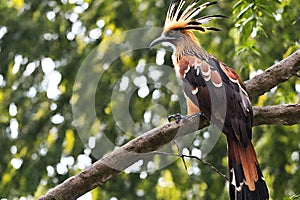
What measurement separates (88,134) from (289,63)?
193 cm

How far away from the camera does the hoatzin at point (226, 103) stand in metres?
2.50

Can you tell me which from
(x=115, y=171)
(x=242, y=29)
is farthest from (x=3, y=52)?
(x=115, y=171)

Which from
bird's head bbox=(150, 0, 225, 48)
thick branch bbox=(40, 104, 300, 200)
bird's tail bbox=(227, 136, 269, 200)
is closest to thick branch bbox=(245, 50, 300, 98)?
thick branch bbox=(40, 104, 300, 200)

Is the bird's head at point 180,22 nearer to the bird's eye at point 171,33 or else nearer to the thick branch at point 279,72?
the bird's eye at point 171,33

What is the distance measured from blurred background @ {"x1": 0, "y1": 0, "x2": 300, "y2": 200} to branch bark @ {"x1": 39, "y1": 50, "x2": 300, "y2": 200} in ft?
5.27

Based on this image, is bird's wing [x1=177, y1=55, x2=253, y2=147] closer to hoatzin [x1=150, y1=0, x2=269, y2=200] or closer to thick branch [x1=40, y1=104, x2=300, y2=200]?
hoatzin [x1=150, y1=0, x2=269, y2=200]

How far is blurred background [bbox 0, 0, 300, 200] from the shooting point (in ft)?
14.0

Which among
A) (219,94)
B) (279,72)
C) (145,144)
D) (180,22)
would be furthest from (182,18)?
(145,144)

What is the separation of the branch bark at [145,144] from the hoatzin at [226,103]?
0.08 metres

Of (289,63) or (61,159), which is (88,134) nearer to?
(61,159)

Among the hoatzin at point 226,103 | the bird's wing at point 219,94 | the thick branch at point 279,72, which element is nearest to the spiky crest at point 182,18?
the hoatzin at point 226,103

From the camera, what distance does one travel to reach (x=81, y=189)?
2453mm

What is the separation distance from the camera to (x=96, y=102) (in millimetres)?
4340

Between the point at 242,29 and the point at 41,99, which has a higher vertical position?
the point at 242,29
